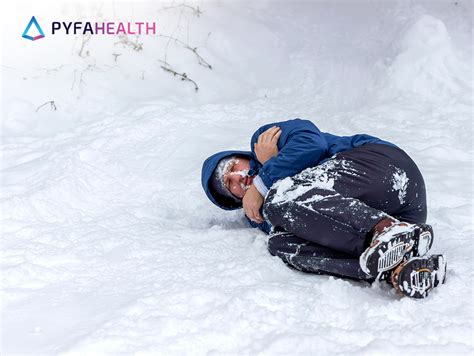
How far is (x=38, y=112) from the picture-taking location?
341 centimetres

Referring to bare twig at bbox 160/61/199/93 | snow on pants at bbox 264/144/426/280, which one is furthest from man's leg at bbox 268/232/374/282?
bare twig at bbox 160/61/199/93

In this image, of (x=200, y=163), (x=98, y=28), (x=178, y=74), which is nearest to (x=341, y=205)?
(x=200, y=163)

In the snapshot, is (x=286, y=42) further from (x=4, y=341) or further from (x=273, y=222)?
(x=4, y=341)

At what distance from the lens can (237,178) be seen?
7.90 ft

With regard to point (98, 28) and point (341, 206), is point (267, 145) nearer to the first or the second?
point (341, 206)

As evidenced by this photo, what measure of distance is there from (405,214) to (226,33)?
2444 mm

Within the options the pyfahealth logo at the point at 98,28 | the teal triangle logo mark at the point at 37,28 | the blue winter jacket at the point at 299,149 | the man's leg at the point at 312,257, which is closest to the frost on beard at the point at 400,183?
the blue winter jacket at the point at 299,149

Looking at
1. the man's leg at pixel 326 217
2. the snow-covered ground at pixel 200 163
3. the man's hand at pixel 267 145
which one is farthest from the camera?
the man's hand at pixel 267 145

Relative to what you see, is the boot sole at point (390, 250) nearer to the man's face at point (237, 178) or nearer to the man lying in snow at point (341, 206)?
the man lying in snow at point (341, 206)

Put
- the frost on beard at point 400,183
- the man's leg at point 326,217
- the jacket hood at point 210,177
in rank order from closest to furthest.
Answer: the man's leg at point 326,217 < the frost on beard at point 400,183 < the jacket hood at point 210,177

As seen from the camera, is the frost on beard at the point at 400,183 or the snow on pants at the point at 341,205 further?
the frost on beard at the point at 400,183

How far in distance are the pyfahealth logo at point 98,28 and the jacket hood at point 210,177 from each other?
6.46ft

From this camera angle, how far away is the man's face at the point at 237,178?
2.41 metres

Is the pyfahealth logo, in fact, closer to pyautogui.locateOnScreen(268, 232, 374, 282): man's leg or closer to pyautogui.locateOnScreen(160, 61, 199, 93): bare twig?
pyautogui.locateOnScreen(160, 61, 199, 93): bare twig
